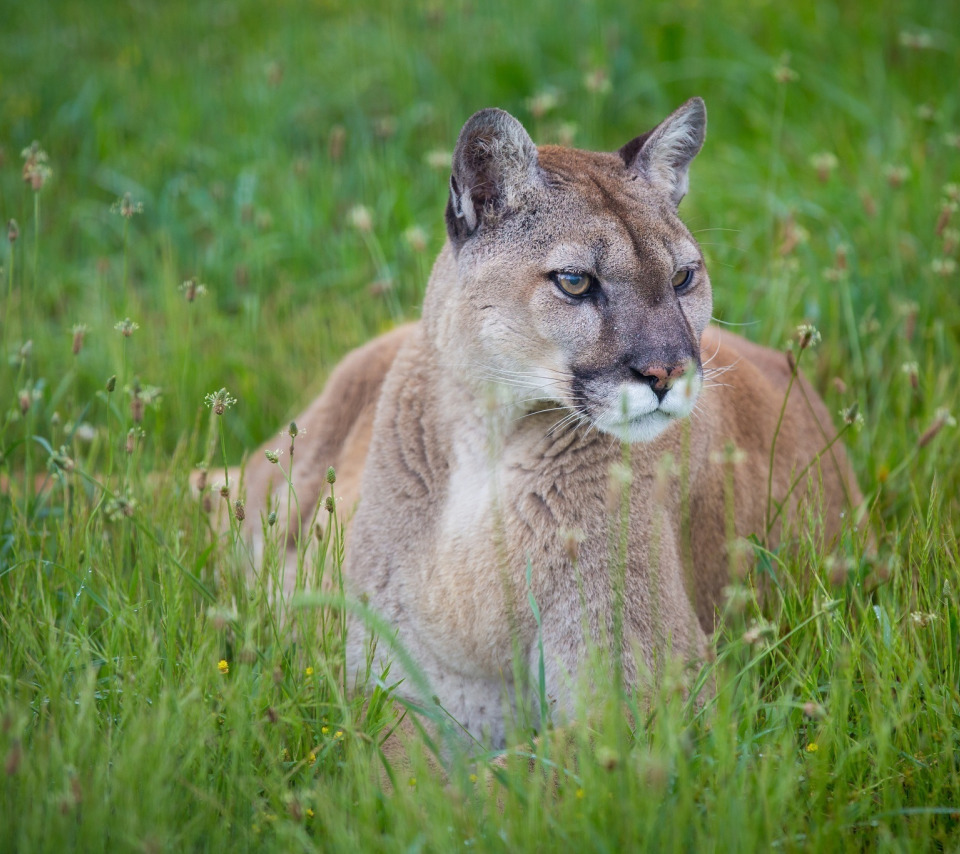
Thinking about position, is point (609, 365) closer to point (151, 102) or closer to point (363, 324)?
point (363, 324)

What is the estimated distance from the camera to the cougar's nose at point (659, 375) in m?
2.92

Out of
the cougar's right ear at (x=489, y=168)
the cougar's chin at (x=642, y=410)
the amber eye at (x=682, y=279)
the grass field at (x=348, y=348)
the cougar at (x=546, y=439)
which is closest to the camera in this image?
the grass field at (x=348, y=348)

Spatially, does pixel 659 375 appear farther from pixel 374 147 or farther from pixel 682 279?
pixel 374 147

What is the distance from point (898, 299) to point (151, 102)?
5100 mm

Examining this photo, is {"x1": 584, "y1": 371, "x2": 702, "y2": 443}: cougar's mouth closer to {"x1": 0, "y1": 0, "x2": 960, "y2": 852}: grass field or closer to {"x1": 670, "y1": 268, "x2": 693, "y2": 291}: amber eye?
{"x1": 670, "y1": 268, "x2": 693, "y2": 291}: amber eye

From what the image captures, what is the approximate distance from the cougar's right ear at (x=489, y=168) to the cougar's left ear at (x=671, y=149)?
478 mm

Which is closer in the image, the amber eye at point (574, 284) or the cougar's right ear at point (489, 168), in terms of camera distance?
the amber eye at point (574, 284)

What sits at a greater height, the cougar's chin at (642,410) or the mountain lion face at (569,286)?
the mountain lion face at (569,286)

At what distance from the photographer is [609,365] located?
3012 millimetres

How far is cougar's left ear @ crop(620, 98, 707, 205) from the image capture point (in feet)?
11.7

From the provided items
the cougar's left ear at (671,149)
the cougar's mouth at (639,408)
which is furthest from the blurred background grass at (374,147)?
the cougar's mouth at (639,408)

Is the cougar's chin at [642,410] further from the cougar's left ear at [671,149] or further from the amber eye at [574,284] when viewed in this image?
the cougar's left ear at [671,149]

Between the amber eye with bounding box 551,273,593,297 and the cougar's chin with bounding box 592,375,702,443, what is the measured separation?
352 millimetres

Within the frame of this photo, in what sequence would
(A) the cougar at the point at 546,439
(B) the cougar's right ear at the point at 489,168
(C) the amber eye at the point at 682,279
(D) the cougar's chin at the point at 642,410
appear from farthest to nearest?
(C) the amber eye at the point at 682,279 < (B) the cougar's right ear at the point at 489,168 < (A) the cougar at the point at 546,439 < (D) the cougar's chin at the point at 642,410
